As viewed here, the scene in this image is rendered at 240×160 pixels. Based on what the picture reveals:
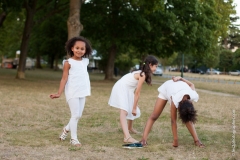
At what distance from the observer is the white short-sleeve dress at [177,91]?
682 centimetres

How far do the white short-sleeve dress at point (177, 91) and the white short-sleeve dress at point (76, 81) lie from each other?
4.44 feet

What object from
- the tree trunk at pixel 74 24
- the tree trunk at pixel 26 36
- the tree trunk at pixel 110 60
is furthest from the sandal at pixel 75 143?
the tree trunk at pixel 110 60

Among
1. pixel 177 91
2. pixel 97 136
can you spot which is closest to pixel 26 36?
pixel 97 136

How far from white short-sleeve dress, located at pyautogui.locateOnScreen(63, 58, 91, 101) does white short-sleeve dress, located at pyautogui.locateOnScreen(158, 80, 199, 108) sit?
1.35 meters

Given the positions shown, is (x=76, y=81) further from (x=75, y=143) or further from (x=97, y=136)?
(x=97, y=136)

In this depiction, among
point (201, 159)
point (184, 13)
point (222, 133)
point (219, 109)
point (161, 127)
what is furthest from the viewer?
point (184, 13)

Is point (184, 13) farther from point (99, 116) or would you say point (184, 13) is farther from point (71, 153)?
point (71, 153)

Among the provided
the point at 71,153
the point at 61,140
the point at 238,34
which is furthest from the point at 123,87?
the point at 238,34

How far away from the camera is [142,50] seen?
3222 cm

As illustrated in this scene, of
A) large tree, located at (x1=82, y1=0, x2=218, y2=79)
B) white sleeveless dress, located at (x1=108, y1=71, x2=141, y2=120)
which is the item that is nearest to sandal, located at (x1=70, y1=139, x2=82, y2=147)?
white sleeveless dress, located at (x1=108, y1=71, x2=141, y2=120)

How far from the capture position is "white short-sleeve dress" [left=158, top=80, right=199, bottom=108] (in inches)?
268

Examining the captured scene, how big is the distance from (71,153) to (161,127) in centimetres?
354

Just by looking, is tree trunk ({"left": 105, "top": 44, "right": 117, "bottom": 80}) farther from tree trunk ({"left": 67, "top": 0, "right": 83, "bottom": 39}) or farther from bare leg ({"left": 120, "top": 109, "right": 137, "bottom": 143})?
bare leg ({"left": 120, "top": 109, "right": 137, "bottom": 143})

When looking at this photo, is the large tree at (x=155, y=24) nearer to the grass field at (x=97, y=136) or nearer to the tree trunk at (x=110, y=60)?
the tree trunk at (x=110, y=60)
